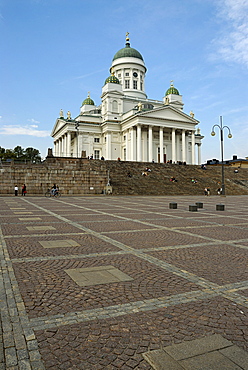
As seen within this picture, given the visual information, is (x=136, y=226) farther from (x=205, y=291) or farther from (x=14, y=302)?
(x=14, y=302)

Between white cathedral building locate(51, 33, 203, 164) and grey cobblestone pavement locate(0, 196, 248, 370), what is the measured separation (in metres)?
55.9

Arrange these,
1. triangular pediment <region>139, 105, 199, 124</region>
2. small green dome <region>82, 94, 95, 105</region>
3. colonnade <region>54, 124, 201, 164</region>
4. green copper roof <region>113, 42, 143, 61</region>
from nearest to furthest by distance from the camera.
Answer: triangular pediment <region>139, 105, 199, 124</region> < colonnade <region>54, 124, 201, 164</region> < green copper roof <region>113, 42, 143, 61</region> < small green dome <region>82, 94, 95, 105</region>

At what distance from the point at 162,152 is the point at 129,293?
208ft

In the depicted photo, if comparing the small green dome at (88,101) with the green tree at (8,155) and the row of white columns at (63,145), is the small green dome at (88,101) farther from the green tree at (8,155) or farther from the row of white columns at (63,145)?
the green tree at (8,155)

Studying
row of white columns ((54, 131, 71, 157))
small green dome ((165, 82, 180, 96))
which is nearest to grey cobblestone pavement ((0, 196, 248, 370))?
row of white columns ((54, 131, 71, 157))

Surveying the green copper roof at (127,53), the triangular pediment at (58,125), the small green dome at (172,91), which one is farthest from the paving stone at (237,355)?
the green copper roof at (127,53)

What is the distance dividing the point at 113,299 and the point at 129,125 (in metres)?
62.8

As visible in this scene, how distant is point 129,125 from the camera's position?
65.2m

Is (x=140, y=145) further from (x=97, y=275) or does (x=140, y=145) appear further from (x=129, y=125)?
(x=97, y=275)

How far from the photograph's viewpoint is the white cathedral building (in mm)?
64375

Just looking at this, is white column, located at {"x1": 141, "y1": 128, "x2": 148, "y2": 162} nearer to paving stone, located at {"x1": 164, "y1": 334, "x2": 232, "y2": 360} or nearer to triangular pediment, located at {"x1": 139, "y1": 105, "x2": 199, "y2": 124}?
triangular pediment, located at {"x1": 139, "y1": 105, "x2": 199, "y2": 124}

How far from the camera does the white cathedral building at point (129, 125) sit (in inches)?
2534

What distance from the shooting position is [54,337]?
308cm

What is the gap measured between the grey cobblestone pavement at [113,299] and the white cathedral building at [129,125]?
5594cm
